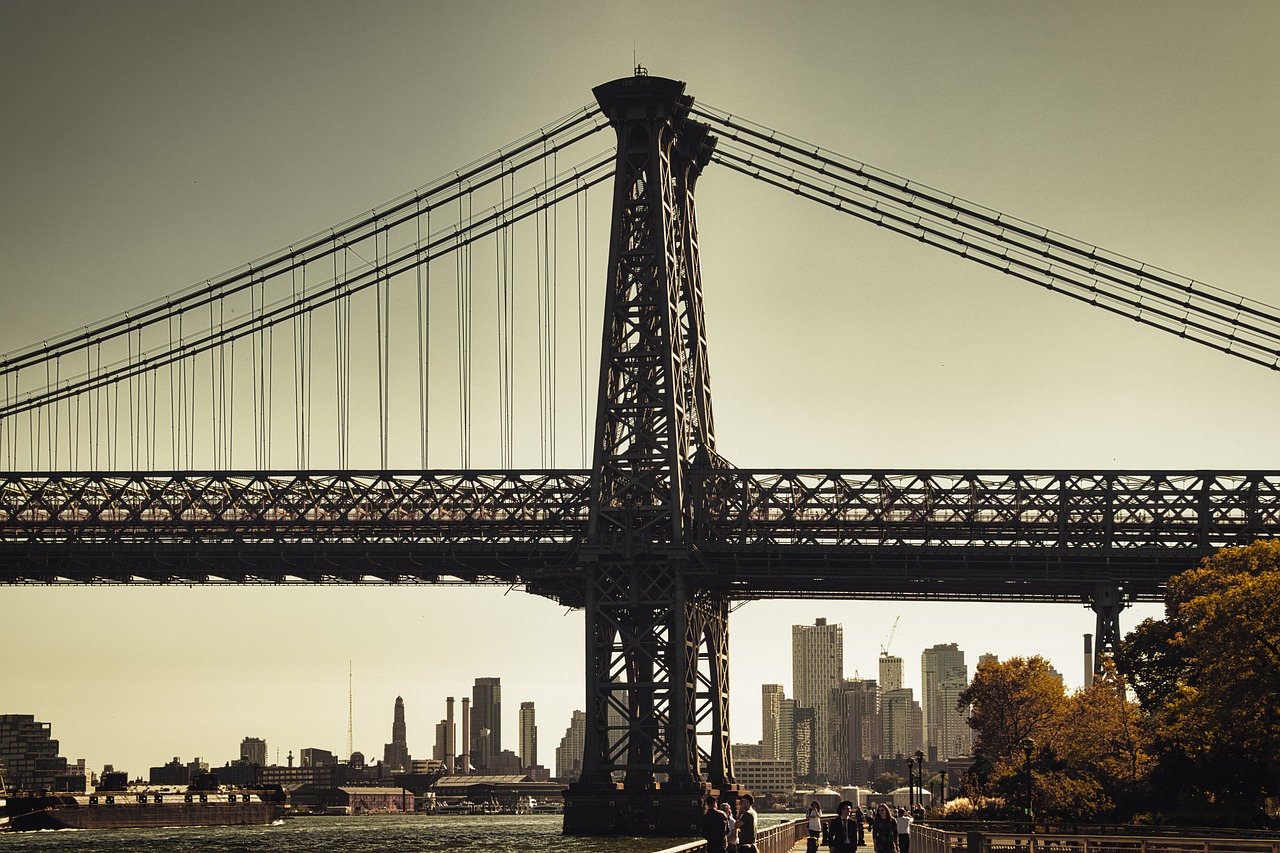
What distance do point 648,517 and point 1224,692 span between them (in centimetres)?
3615

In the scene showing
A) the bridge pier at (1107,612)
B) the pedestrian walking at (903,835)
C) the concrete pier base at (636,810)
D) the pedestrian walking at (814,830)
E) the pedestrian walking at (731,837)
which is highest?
the bridge pier at (1107,612)

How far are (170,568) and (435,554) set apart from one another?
1720cm

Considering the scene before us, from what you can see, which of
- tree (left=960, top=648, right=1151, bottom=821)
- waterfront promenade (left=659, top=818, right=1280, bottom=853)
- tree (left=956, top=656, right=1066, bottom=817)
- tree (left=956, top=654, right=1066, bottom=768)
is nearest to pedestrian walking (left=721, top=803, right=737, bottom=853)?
waterfront promenade (left=659, top=818, right=1280, bottom=853)

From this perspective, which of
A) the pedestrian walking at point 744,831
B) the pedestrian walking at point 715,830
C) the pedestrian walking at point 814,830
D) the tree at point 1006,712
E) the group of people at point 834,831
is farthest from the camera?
the tree at point 1006,712

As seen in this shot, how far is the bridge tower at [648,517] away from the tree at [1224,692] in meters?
23.7

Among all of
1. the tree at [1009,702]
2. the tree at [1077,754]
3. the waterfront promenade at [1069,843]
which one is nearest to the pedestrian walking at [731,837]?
the waterfront promenade at [1069,843]

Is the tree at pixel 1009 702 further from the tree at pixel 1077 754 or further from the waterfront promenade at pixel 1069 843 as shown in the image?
the waterfront promenade at pixel 1069 843

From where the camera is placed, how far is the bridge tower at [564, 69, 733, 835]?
289ft

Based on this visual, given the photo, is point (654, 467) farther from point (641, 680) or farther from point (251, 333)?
point (251, 333)

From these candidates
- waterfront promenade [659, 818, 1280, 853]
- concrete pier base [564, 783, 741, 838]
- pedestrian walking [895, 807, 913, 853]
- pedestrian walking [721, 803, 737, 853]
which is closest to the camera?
pedestrian walking [721, 803, 737, 853]

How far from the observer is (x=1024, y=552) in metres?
91.6

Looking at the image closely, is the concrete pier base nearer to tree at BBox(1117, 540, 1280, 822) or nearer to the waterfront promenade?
tree at BBox(1117, 540, 1280, 822)

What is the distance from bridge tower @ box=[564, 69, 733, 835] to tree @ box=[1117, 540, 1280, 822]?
77.6 ft

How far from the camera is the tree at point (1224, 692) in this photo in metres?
62.2
